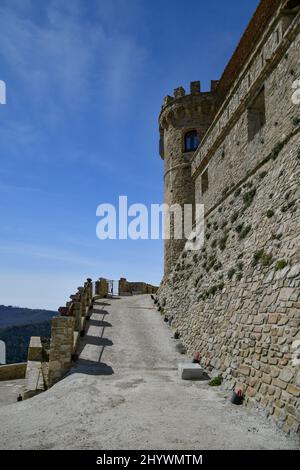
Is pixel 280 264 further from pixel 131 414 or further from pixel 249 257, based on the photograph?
pixel 131 414

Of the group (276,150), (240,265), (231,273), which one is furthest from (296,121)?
(231,273)

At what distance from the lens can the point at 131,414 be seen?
7.82 metres

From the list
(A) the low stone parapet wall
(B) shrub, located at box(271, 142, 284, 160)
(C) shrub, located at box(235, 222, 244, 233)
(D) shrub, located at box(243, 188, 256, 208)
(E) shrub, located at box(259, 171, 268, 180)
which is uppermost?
(B) shrub, located at box(271, 142, 284, 160)

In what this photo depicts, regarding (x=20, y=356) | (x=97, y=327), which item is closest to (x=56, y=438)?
(x=97, y=327)

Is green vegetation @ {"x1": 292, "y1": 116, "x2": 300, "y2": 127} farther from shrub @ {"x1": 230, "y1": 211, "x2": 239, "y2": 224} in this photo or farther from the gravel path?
the gravel path

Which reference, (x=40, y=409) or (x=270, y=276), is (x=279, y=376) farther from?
(x=40, y=409)

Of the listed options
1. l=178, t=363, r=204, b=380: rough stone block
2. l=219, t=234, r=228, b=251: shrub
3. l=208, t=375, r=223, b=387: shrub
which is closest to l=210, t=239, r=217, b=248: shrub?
l=219, t=234, r=228, b=251: shrub

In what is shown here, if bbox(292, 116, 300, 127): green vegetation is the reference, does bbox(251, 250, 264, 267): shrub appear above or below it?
below

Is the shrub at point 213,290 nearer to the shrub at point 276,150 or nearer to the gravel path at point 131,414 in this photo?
the gravel path at point 131,414

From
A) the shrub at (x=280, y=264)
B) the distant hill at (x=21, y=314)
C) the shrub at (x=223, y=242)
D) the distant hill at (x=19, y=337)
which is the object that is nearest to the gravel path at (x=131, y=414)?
the shrub at (x=280, y=264)

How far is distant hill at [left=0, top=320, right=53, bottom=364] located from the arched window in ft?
129

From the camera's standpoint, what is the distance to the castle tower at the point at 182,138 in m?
24.6

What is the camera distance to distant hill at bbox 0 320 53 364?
52.2 metres

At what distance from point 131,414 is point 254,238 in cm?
610
